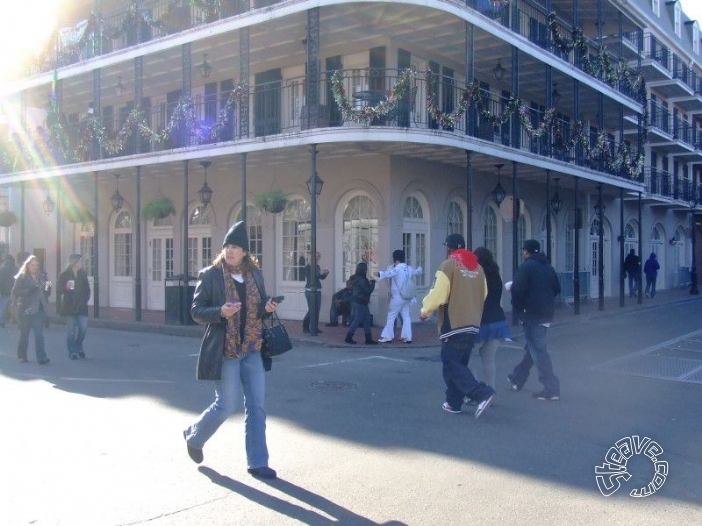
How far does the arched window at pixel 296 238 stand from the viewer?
1816 centimetres

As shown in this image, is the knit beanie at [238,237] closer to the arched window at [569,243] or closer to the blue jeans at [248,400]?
the blue jeans at [248,400]

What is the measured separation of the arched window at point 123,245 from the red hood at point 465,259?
56.4ft

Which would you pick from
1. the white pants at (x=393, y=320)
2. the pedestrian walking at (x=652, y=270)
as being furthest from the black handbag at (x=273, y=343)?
the pedestrian walking at (x=652, y=270)

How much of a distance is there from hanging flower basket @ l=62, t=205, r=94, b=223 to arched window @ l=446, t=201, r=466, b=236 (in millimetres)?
11209

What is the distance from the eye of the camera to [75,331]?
474 inches

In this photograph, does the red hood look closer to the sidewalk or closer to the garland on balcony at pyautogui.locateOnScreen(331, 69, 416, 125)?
the sidewalk

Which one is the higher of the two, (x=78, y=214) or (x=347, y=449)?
(x=78, y=214)

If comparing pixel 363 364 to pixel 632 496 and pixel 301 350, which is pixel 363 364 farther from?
pixel 632 496

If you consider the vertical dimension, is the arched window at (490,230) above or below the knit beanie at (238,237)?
above

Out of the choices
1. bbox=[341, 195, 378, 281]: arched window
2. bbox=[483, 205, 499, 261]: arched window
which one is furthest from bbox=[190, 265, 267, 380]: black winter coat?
bbox=[483, 205, 499, 261]: arched window

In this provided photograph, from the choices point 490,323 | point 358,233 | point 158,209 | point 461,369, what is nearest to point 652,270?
point 358,233

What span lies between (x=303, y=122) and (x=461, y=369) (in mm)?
10217

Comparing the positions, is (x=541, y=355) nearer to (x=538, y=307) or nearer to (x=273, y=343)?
(x=538, y=307)

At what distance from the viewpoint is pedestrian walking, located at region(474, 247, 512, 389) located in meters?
7.95
